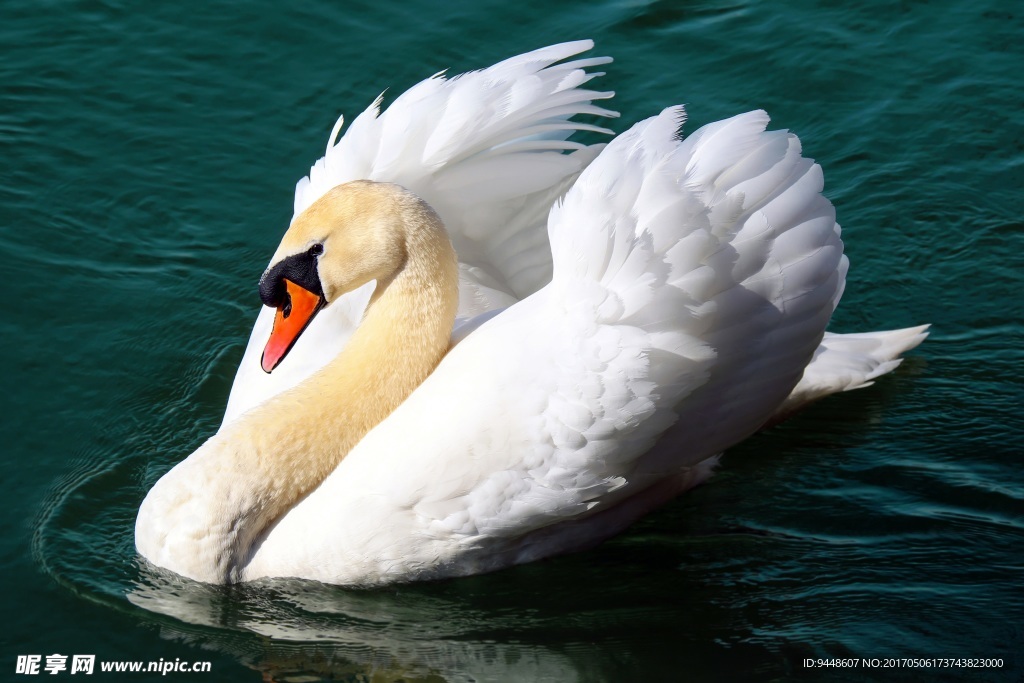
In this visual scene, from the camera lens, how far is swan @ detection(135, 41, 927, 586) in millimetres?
5211

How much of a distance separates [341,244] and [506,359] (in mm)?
854

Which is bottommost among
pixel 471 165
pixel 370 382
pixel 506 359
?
pixel 370 382

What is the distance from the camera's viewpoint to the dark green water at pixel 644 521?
215 inches

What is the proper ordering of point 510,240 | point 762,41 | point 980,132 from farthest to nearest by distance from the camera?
point 762,41
point 980,132
point 510,240

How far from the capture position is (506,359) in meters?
5.34

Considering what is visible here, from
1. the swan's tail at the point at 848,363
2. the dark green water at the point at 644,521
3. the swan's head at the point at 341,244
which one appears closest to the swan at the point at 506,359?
the swan's head at the point at 341,244

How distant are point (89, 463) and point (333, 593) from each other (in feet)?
5.14

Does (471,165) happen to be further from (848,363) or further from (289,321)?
(848,363)

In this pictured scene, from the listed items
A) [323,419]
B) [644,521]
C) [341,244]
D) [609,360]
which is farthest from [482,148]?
[644,521]

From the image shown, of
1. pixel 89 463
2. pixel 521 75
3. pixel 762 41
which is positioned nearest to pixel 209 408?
pixel 89 463

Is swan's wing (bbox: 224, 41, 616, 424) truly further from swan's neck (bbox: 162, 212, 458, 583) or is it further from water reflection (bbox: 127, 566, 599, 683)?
water reflection (bbox: 127, 566, 599, 683)

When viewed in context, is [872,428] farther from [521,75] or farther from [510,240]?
[521,75]

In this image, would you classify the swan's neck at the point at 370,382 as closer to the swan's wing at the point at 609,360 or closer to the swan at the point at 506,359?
the swan at the point at 506,359

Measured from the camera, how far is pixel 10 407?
668 centimetres
